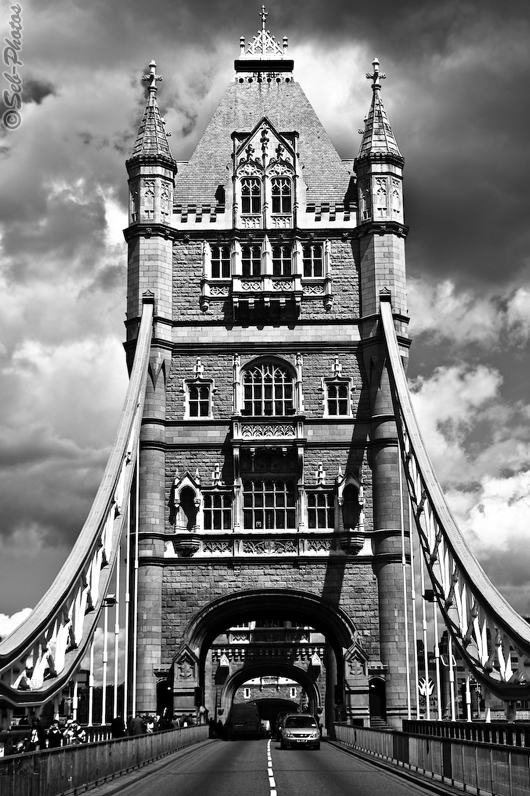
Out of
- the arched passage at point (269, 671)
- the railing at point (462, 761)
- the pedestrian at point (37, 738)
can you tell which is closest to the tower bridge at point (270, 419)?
the railing at point (462, 761)

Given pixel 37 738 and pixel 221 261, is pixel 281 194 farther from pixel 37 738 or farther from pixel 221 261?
pixel 37 738

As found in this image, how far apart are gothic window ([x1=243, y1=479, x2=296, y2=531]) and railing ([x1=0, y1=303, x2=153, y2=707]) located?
5.11 m

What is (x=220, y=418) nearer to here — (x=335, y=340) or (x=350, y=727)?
(x=335, y=340)

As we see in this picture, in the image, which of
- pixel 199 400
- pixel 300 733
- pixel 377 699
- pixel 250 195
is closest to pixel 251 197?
pixel 250 195

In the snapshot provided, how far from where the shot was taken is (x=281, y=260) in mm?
45500

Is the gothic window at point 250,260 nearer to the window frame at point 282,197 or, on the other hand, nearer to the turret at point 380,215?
the window frame at point 282,197

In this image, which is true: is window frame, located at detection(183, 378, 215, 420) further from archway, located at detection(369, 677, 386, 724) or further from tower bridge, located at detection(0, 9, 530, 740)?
archway, located at detection(369, 677, 386, 724)

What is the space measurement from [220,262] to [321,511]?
1044 cm

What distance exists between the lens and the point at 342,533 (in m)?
41.8

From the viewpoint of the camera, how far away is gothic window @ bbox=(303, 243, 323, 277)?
45.4 metres

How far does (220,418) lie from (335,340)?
5.22 m

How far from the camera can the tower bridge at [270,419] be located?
4069 cm

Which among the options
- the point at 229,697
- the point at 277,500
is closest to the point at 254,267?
the point at 277,500

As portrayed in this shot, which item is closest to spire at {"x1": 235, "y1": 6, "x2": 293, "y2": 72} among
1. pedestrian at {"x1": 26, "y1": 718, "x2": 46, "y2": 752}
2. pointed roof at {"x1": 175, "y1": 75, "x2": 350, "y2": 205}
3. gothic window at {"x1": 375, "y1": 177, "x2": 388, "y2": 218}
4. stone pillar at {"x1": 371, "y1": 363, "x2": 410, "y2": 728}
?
pointed roof at {"x1": 175, "y1": 75, "x2": 350, "y2": 205}
